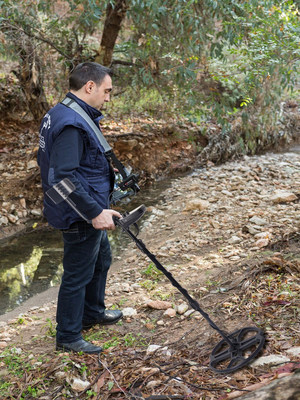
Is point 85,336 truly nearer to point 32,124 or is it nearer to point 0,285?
point 0,285

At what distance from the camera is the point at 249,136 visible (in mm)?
10031

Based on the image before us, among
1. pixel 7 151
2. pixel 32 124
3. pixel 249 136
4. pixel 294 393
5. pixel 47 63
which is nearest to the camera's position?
pixel 294 393

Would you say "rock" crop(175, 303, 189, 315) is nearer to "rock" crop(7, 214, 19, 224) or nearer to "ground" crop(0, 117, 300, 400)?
"ground" crop(0, 117, 300, 400)

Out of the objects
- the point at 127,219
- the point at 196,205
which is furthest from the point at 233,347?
the point at 196,205

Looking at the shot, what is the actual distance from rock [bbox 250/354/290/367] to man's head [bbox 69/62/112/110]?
184 centimetres

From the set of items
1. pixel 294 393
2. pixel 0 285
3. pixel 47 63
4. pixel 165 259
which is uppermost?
pixel 47 63

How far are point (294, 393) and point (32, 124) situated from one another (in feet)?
24.0

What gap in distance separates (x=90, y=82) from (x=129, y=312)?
1841mm

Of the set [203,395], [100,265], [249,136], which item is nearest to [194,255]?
[100,265]

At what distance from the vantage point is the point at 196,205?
6410 mm

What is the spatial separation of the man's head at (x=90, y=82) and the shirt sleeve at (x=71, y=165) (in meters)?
0.30

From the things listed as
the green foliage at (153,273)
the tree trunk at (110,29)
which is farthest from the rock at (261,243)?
the tree trunk at (110,29)

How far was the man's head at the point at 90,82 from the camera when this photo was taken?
2668 millimetres

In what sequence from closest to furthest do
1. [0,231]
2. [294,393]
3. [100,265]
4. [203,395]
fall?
[294,393] → [203,395] → [100,265] → [0,231]
